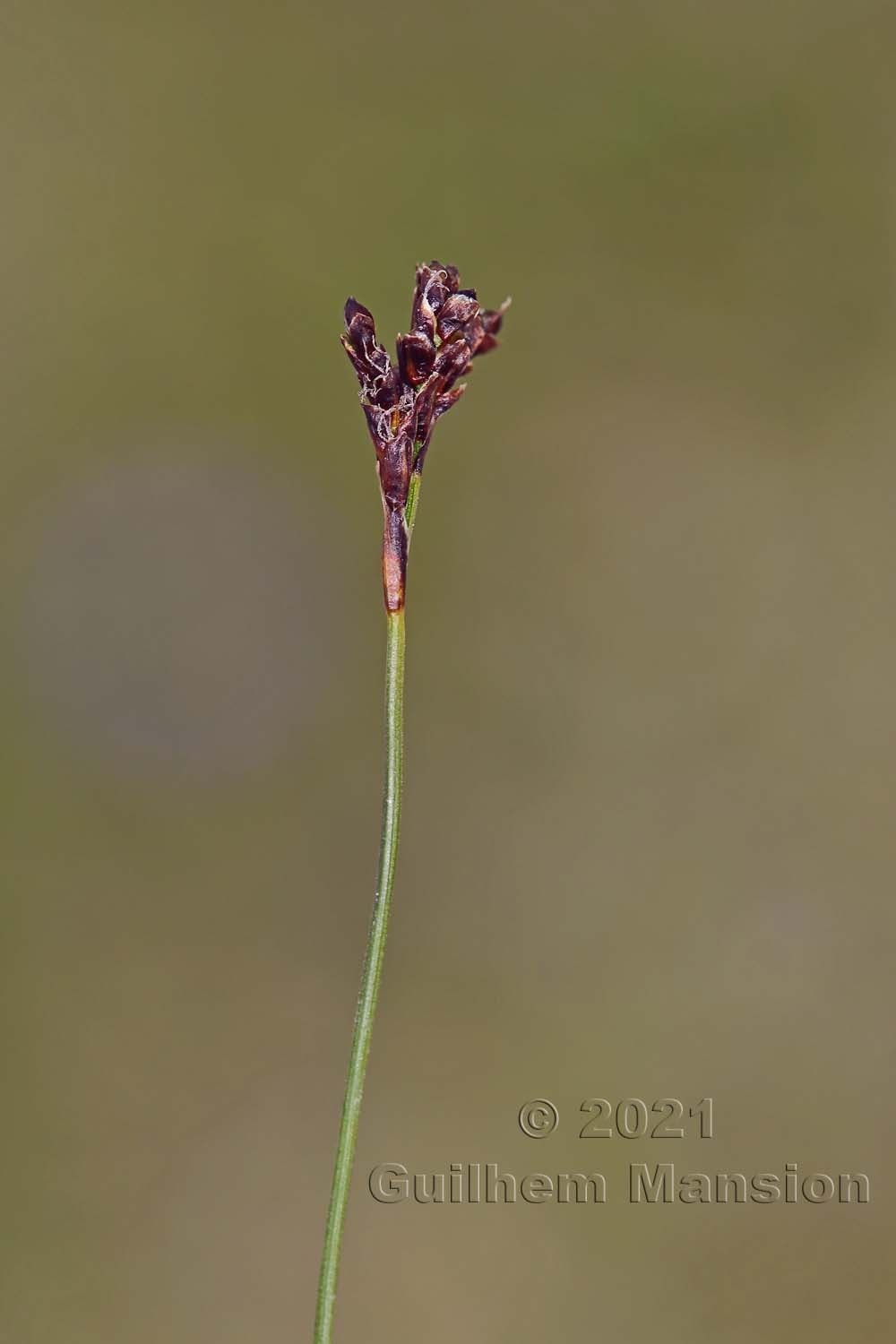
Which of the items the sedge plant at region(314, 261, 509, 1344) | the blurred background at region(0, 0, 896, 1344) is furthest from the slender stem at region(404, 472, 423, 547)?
the blurred background at region(0, 0, 896, 1344)

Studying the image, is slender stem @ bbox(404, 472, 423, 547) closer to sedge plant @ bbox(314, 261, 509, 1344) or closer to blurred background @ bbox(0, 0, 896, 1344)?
sedge plant @ bbox(314, 261, 509, 1344)

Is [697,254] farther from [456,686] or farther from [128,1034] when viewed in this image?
[128,1034]

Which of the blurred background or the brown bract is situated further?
the blurred background

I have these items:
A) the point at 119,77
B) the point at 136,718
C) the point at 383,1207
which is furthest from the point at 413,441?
the point at 119,77

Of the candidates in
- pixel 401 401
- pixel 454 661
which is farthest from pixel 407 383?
→ pixel 454 661

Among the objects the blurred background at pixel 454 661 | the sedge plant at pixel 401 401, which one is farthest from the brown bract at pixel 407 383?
the blurred background at pixel 454 661
